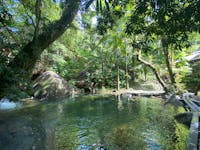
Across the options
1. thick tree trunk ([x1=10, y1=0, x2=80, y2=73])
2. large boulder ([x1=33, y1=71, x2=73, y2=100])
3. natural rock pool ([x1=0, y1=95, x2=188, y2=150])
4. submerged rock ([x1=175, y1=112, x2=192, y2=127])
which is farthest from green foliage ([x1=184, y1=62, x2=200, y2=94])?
thick tree trunk ([x1=10, y1=0, x2=80, y2=73])

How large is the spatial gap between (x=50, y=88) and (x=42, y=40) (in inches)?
308

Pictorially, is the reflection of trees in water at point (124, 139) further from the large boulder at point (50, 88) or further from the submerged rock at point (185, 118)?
the large boulder at point (50, 88)

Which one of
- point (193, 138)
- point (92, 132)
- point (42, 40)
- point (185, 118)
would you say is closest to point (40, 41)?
point (42, 40)

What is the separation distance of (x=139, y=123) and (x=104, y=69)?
13.8 metres

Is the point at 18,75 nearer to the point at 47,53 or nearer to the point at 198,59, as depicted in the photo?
the point at 47,53

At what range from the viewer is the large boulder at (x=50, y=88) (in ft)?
47.9

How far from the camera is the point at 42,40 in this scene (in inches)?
303

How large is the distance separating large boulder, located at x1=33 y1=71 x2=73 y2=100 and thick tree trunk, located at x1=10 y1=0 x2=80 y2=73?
23.9 ft

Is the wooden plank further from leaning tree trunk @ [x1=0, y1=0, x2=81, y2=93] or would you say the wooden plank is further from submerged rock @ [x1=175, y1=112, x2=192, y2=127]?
leaning tree trunk @ [x1=0, y1=0, x2=81, y2=93]

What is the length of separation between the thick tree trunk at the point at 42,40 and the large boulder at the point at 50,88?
7.28m

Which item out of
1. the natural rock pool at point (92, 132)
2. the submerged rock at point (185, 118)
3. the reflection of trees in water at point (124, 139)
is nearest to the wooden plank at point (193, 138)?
the natural rock pool at point (92, 132)

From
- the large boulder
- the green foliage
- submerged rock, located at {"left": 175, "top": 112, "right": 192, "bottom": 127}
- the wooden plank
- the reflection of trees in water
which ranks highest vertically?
the green foliage

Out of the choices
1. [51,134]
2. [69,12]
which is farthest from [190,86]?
[51,134]

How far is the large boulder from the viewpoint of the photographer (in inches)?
575
